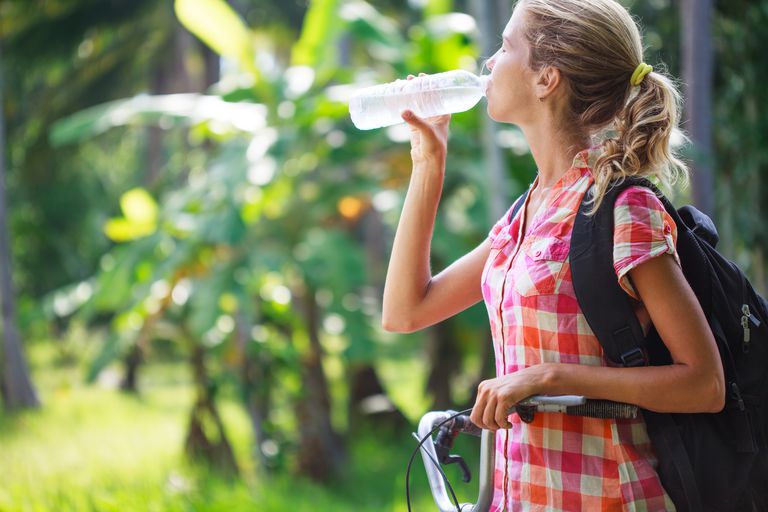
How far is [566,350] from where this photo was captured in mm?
1565

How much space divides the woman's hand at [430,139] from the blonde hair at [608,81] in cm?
28

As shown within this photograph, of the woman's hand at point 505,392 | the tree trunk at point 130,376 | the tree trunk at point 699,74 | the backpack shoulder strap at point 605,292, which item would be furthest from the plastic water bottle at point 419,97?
the tree trunk at point 130,376

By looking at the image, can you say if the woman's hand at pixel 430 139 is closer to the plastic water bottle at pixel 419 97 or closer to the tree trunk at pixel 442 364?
the plastic water bottle at pixel 419 97

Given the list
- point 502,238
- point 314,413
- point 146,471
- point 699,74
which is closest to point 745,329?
point 502,238

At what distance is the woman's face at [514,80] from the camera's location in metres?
1.71

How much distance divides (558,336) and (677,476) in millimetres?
300

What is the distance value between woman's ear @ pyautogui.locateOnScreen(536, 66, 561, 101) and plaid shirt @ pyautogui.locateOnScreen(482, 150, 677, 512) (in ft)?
0.44

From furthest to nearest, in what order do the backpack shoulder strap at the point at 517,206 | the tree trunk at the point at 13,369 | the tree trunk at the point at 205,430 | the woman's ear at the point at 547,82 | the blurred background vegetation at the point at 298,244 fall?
the tree trunk at the point at 13,369
the tree trunk at the point at 205,430
the blurred background vegetation at the point at 298,244
the backpack shoulder strap at the point at 517,206
the woman's ear at the point at 547,82

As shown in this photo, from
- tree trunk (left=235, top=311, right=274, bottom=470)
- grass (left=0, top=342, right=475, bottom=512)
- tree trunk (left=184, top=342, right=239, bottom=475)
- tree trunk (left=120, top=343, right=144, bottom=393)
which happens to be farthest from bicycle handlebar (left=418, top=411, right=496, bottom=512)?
tree trunk (left=120, top=343, right=144, bottom=393)

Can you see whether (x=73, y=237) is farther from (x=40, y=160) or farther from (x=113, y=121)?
(x=113, y=121)

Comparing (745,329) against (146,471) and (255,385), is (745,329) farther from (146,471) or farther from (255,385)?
(146,471)

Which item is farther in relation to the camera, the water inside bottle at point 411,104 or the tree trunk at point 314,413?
the tree trunk at point 314,413

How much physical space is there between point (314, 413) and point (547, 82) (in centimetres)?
539

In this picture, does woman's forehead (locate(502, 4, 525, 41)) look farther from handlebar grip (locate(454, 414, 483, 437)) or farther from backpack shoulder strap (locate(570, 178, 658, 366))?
handlebar grip (locate(454, 414, 483, 437))
